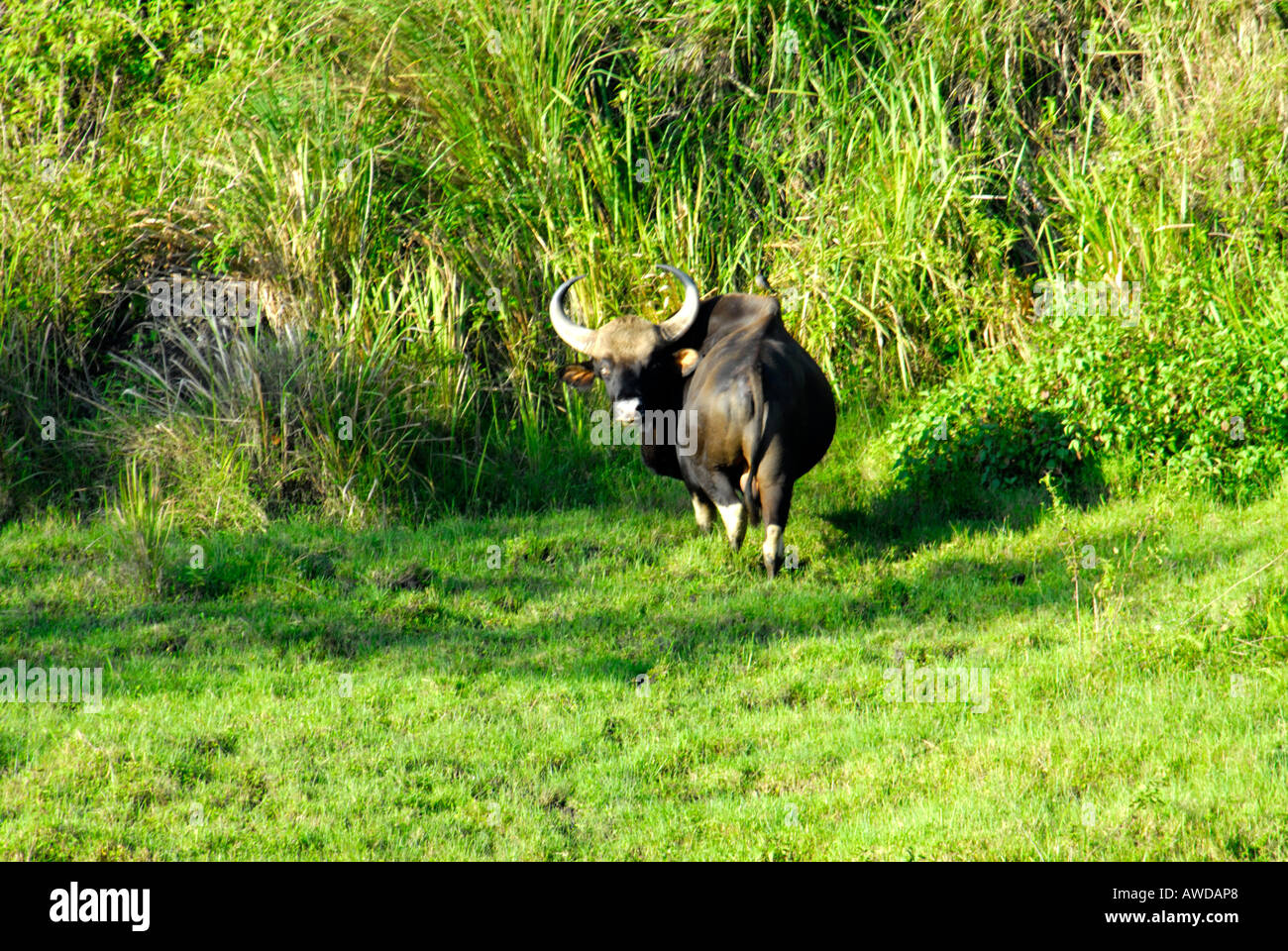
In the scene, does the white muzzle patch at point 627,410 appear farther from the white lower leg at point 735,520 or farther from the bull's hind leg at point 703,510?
the white lower leg at point 735,520

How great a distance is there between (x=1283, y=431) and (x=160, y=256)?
882cm

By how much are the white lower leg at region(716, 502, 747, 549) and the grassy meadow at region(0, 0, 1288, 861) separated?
0.33 m

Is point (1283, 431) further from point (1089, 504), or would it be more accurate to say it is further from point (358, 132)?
point (358, 132)

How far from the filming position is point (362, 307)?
10906mm

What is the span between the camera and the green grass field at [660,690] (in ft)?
19.1

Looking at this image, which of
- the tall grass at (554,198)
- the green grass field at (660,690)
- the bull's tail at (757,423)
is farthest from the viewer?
the tall grass at (554,198)

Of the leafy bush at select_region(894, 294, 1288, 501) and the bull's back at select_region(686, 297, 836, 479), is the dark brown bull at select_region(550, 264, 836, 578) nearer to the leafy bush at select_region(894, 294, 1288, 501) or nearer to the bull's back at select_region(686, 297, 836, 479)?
the bull's back at select_region(686, 297, 836, 479)

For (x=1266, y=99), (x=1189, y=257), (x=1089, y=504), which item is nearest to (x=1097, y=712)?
(x=1089, y=504)

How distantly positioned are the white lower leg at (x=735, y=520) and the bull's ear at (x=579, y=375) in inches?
58.4

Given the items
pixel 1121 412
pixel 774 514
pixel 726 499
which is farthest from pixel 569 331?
pixel 1121 412

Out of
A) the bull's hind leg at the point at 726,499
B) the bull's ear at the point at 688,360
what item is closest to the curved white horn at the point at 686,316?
the bull's ear at the point at 688,360

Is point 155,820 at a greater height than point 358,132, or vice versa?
point 358,132

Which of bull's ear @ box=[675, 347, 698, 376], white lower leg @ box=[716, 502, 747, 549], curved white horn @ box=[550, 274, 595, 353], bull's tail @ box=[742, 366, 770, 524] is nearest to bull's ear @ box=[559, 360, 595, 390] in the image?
curved white horn @ box=[550, 274, 595, 353]

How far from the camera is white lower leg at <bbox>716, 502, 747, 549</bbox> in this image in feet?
29.0
